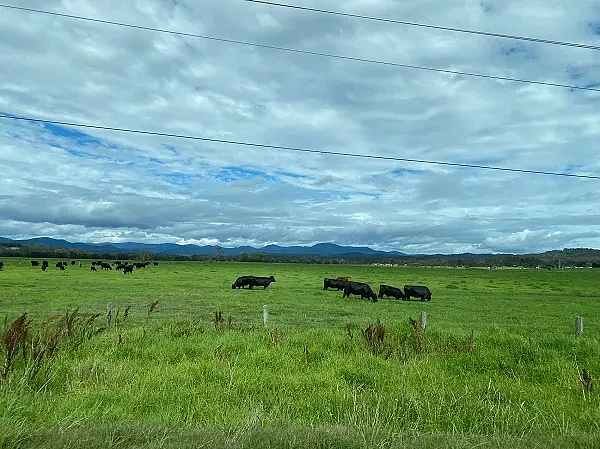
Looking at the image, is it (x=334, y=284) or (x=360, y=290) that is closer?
(x=360, y=290)

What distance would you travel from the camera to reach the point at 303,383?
8.90 metres

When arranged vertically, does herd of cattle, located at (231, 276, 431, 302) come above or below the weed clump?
below

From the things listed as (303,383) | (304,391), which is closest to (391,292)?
(303,383)

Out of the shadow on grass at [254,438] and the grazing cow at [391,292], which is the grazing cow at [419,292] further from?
the shadow on grass at [254,438]

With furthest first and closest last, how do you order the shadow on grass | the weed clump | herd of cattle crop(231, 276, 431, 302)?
herd of cattle crop(231, 276, 431, 302), the weed clump, the shadow on grass

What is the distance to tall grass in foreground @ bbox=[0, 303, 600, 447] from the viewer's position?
6.67 metres

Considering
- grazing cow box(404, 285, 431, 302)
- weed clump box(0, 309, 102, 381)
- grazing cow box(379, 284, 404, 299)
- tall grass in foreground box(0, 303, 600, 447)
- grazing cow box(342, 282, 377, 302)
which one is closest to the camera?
tall grass in foreground box(0, 303, 600, 447)

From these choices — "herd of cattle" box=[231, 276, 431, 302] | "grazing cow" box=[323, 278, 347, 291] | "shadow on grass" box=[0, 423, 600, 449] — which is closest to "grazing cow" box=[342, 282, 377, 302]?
"herd of cattle" box=[231, 276, 431, 302]

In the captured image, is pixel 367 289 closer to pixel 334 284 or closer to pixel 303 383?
pixel 334 284

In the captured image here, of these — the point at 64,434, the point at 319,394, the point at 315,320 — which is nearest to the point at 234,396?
the point at 319,394

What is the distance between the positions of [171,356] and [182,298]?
2289 cm

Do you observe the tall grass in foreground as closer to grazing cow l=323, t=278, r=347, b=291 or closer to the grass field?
the grass field

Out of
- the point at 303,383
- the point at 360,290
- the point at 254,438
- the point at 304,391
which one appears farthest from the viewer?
the point at 360,290

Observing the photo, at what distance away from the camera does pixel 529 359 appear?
11.8m
